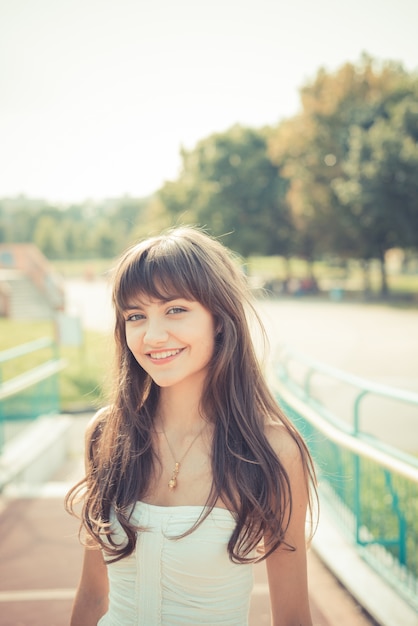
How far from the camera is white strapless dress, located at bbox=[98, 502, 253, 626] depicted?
1.39 m

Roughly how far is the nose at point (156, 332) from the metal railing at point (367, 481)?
142 centimetres

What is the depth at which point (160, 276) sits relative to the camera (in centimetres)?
149

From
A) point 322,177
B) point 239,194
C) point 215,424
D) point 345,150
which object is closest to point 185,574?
→ point 215,424

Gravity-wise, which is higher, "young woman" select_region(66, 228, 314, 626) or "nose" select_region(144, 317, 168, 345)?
"nose" select_region(144, 317, 168, 345)

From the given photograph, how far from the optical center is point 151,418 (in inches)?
65.8

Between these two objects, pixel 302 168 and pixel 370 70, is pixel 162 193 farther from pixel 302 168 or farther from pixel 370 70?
pixel 370 70

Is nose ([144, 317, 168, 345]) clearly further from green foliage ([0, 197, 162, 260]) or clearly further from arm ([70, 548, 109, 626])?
green foliage ([0, 197, 162, 260])

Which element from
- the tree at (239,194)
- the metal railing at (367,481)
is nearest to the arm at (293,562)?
the metal railing at (367,481)

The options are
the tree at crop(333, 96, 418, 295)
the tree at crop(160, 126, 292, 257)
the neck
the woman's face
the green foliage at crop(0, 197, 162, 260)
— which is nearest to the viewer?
the woman's face

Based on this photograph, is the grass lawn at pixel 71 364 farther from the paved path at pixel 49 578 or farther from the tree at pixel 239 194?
the tree at pixel 239 194

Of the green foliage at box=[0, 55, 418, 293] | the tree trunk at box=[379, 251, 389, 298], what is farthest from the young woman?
the tree trunk at box=[379, 251, 389, 298]

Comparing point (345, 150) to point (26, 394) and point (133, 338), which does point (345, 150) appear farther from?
point (133, 338)

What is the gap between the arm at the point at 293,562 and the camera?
1.46m

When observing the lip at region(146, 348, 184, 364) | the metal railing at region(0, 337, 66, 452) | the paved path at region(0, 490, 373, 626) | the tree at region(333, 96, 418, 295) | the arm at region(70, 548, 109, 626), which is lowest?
the paved path at region(0, 490, 373, 626)
